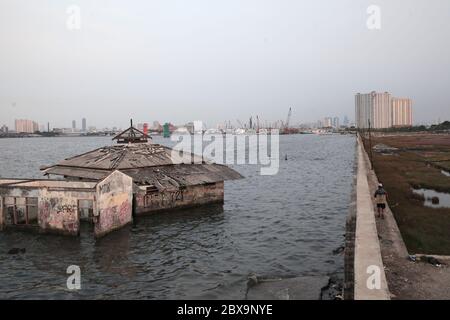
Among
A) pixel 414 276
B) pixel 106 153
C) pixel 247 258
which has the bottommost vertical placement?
pixel 247 258

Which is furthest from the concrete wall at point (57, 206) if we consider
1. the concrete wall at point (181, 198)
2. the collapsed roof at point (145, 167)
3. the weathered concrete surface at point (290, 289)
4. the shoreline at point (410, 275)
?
the shoreline at point (410, 275)

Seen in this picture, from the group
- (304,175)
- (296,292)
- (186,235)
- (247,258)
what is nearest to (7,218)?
(186,235)

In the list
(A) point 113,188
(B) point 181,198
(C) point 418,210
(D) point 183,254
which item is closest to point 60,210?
(A) point 113,188

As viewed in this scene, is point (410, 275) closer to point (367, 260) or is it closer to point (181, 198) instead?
point (367, 260)

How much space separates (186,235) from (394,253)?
12077 millimetres

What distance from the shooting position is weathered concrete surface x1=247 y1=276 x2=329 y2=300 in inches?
523

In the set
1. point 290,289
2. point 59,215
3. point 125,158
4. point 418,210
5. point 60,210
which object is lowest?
point 290,289

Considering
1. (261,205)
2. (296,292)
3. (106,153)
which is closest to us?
(296,292)

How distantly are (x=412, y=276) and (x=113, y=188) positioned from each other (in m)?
15.7

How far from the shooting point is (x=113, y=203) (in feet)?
74.2

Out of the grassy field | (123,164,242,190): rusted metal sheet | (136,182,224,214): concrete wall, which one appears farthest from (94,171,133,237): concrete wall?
the grassy field

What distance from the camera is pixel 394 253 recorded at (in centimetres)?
1498

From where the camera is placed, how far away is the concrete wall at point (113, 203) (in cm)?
2127

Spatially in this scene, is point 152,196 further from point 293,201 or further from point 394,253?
point 394,253
